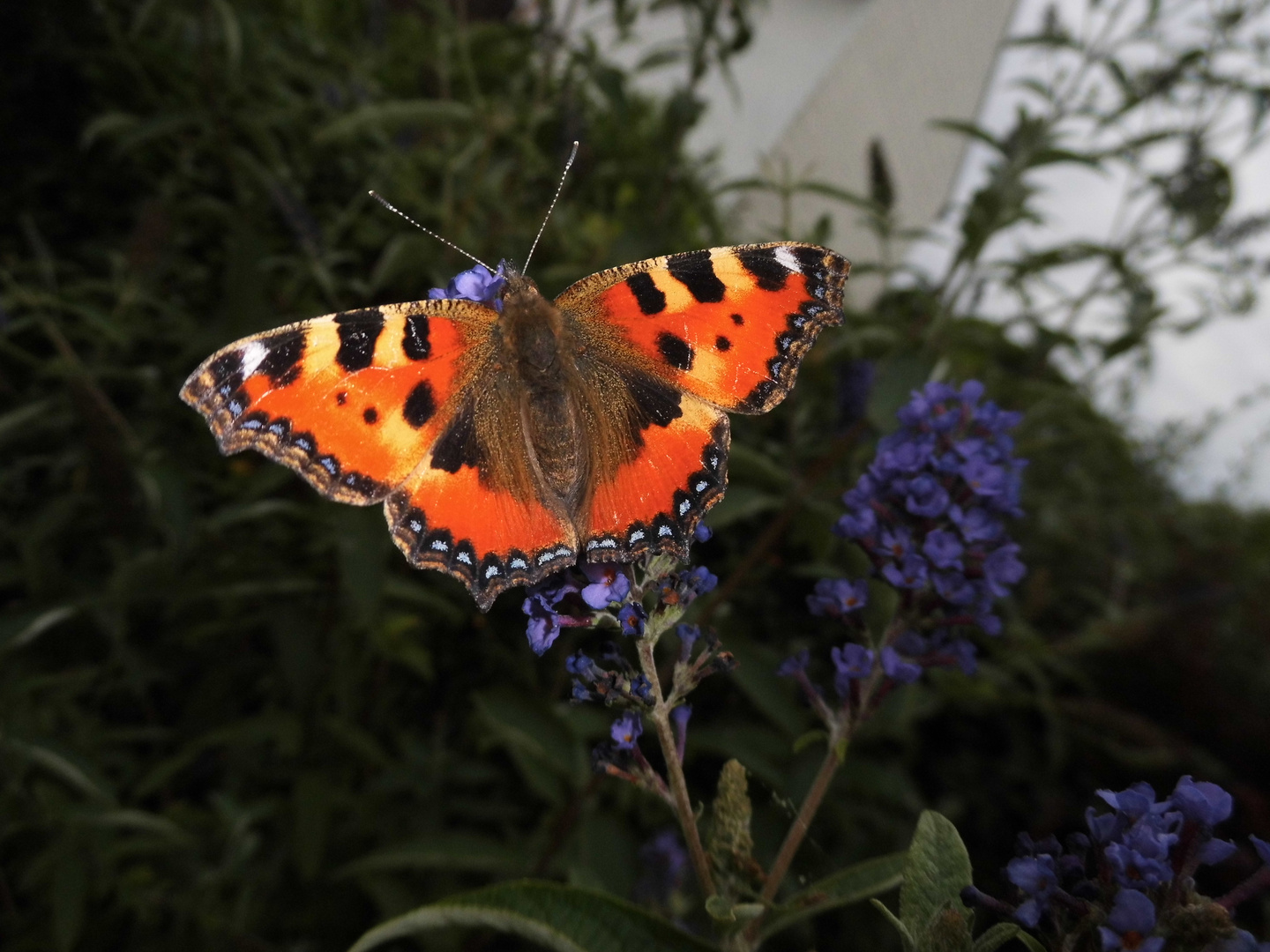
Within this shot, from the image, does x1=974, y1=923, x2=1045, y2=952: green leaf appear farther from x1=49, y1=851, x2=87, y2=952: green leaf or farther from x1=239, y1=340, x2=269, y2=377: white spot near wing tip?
x1=49, y1=851, x2=87, y2=952: green leaf

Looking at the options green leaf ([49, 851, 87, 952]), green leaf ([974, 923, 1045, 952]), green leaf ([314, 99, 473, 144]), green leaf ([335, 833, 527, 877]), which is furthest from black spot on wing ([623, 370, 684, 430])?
green leaf ([49, 851, 87, 952])

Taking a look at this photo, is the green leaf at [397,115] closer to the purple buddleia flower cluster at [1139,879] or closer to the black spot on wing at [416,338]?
the black spot on wing at [416,338]

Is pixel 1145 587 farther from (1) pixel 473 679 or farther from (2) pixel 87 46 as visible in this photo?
(2) pixel 87 46

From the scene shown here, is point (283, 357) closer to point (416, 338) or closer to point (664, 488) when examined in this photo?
point (416, 338)

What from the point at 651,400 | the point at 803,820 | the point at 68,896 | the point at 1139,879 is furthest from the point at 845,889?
the point at 68,896

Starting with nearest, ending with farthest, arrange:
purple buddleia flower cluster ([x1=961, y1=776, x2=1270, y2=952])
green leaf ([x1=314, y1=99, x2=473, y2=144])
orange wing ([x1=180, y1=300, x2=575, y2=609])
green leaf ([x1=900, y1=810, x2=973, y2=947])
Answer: purple buddleia flower cluster ([x1=961, y1=776, x2=1270, y2=952]) → green leaf ([x1=900, y1=810, x2=973, y2=947]) → orange wing ([x1=180, y1=300, x2=575, y2=609]) → green leaf ([x1=314, y1=99, x2=473, y2=144])

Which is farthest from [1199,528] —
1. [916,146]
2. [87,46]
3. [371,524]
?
[87,46]
